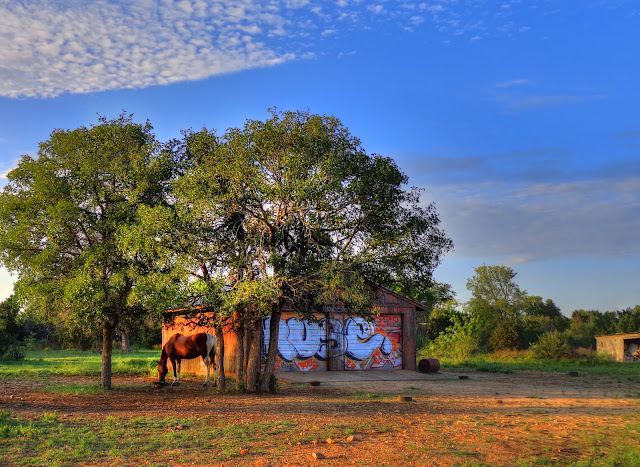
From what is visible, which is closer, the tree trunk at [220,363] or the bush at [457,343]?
the tree trunk at [220,363]

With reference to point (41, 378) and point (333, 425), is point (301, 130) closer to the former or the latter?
point (333, 425)

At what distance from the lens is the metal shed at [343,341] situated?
2884 centimetres

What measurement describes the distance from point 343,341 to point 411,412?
48.7 ft

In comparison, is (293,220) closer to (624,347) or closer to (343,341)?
(343,341)

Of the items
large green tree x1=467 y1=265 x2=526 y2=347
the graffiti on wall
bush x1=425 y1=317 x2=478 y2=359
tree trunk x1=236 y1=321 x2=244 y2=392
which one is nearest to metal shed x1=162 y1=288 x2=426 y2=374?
Result: the graffiti on wall

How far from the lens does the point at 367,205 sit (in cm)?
1788

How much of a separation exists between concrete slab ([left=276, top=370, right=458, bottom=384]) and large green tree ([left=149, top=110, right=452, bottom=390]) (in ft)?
23.3

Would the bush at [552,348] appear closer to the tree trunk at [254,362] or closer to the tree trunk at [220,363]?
the tree trunk at [254,362]

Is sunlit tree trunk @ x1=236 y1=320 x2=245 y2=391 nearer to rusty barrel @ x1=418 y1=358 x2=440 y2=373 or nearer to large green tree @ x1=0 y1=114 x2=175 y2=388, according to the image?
large green tree @ x1=0 y1=114 x2=175 y2=388

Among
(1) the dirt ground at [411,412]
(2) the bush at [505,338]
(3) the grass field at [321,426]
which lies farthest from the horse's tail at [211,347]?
(2) the bush at [505,338]

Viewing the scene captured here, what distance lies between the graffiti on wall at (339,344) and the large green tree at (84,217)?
10108 millimetres

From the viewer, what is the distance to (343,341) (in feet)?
98.3

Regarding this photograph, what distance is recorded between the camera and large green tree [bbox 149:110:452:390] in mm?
17094

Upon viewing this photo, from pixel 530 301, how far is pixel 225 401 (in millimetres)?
64473
